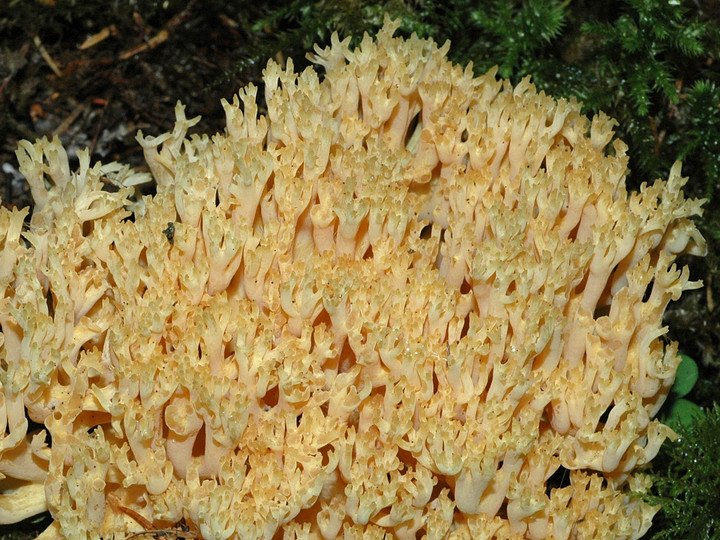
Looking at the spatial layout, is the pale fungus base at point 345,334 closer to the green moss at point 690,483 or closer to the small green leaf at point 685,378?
the green moss at point 690,483

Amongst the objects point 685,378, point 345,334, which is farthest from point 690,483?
point 345,334

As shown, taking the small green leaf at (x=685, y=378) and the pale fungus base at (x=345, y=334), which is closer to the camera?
the pale fungus base at (x=345, y=334)

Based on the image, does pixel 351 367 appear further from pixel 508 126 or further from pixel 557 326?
pixel 508 126

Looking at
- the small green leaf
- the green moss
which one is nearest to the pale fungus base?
the green moss

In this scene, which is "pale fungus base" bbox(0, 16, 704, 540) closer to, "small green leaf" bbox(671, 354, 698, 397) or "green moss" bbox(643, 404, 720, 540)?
"green moss" bbox(643, 404, 720, 540)

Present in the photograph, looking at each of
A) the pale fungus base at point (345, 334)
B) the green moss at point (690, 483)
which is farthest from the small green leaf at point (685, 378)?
the pale fungus base at point (345, 334)

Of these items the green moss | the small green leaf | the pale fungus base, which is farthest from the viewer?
the small green leaf

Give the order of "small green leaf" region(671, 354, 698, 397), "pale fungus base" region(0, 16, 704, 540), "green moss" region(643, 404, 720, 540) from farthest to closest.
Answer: "small green leaf" region(671, 354, 698, 397), "green moss" region(643, 404, 720, 540), "pale fungus base" region(0, 16, 704, 540)
